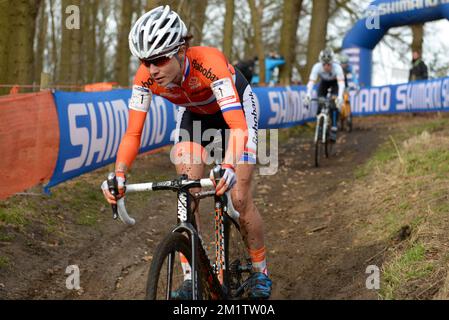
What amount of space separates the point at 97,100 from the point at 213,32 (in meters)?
32.3

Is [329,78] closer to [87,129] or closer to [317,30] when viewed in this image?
[87,129]

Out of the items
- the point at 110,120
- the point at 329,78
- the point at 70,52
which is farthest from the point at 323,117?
the point at 70,52

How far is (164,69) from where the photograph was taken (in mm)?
4094

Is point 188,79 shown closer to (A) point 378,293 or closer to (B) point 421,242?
(A) point 378,293

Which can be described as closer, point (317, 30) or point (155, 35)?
point (155, 35)

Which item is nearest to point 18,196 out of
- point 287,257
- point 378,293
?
point 287,257

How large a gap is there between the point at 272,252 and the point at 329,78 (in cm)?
695

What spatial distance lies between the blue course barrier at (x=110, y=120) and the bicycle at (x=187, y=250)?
404cm

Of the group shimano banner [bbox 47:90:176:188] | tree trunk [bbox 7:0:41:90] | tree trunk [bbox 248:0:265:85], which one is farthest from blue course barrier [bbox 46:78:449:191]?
tree trunk [bbox 248:0:265:85]

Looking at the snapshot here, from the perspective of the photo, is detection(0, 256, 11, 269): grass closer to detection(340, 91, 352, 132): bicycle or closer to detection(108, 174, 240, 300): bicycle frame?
detection(108, 174, 240, 300): bicycle frame

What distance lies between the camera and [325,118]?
41.4 feet

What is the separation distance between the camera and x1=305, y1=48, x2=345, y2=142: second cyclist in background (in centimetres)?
1251

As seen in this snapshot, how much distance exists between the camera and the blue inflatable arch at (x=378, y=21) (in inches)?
836

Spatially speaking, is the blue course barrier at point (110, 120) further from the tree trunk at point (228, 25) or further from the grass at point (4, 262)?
the tree trunk at point (228, 25)
